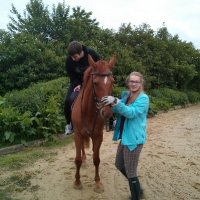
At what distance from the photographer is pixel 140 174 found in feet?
21.8

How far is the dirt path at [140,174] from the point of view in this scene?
5.61 metres

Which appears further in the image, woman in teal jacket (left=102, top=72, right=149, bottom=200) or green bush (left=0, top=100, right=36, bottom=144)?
green bush (left=0, top=100, right=36, bottom=144)

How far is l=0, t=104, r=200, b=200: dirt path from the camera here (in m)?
5.61

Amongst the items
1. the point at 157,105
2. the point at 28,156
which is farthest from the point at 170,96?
the point at 28,156

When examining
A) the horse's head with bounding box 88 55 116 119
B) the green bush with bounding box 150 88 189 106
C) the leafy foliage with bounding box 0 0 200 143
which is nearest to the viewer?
the horse's head with bounding box 88 55 116 119

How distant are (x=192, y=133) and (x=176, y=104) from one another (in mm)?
7625

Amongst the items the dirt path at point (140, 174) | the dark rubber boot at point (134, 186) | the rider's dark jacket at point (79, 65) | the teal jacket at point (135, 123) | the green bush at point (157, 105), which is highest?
the rider's dark jacket at point (79, 65)

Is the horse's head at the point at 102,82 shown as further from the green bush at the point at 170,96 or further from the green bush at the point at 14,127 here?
the green bush at the point at 170,96

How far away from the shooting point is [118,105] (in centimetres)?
437

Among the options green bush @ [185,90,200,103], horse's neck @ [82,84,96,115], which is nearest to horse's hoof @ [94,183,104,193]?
horse's neck @ [82,84,96,115]

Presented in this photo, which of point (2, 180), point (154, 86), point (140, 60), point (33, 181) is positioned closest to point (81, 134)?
point (33, 181)

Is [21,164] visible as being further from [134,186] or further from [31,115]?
[134,186]

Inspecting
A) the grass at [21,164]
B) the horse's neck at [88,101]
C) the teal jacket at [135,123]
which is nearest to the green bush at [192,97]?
the grass at [21,164]

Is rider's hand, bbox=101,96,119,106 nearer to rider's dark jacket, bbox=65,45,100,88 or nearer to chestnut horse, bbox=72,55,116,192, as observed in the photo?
chestnut horse, bbox=72,55,116,192
